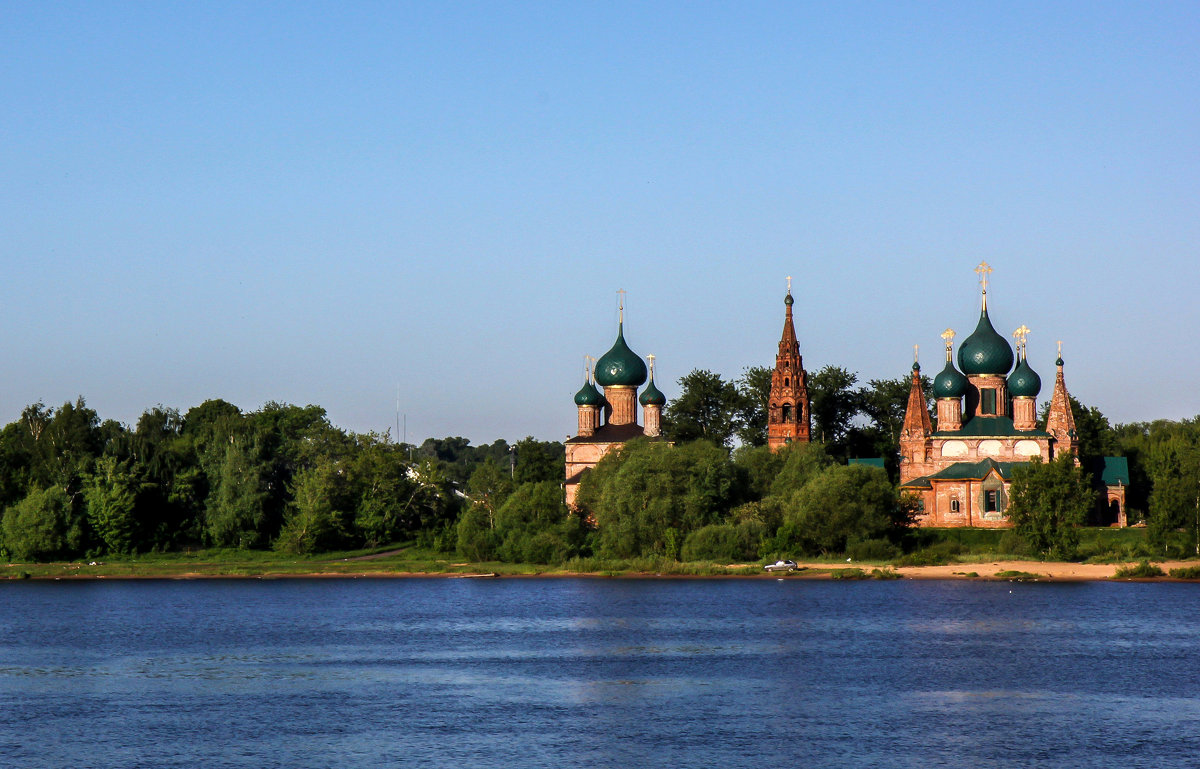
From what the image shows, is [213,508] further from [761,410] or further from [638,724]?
[638,724]

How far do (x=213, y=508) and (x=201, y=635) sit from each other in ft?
82.4

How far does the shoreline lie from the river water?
2284 millimetres

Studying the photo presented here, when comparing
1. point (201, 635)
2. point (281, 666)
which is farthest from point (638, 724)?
point (201, 635)

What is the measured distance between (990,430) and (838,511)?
14.7 m

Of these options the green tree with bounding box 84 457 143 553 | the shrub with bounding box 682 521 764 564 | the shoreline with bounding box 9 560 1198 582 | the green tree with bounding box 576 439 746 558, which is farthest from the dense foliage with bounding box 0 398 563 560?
the shrub with bounding box 682 521 764 564

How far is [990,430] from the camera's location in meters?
69.8

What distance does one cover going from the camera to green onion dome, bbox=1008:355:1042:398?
7012cm

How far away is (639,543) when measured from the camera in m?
59.9

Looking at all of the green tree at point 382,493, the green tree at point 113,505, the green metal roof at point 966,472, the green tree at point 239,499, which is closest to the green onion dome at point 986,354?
the green metal roof at point 966,472

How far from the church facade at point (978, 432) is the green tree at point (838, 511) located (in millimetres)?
7878

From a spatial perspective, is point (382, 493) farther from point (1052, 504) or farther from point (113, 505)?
point (1052, 504)

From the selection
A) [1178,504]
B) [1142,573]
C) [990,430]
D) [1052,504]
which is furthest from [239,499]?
[1178,504]

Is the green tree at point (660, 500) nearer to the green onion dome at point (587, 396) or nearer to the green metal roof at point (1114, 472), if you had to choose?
the green onion dome at point (587, 396)

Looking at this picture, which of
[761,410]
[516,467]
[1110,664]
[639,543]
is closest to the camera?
[1110,664]
